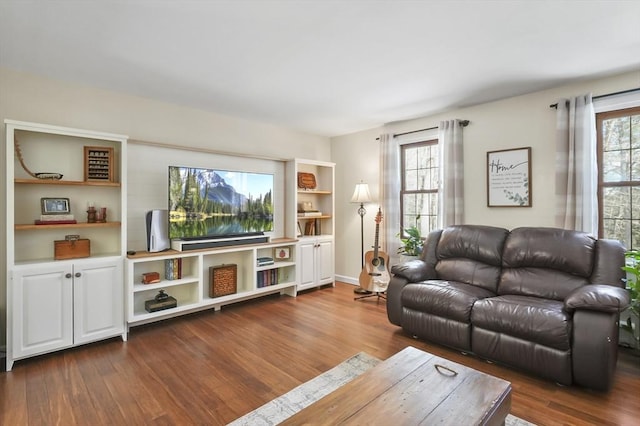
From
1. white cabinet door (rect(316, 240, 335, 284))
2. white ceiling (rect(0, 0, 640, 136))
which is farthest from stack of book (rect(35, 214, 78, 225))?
white cabinet door (rect(316, 240, 335, 284))

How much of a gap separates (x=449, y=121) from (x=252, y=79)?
7.87 ft

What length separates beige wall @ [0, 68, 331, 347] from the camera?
9.10ft

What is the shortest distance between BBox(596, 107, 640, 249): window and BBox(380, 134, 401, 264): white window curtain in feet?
7.14

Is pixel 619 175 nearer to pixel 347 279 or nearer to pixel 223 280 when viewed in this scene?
pixel 347 279

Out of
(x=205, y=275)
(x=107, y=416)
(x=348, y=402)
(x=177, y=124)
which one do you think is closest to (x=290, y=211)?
(x=205, y=275)

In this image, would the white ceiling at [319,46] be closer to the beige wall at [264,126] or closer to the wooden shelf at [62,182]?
the beige wall at [264,126]

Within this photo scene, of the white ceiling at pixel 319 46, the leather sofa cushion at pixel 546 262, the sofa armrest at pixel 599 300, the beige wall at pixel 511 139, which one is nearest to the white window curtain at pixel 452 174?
the beige wall at pixel 511 139

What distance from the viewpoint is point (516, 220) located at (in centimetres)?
352

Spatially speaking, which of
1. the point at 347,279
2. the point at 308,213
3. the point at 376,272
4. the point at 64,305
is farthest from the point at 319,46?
the point at 347,279

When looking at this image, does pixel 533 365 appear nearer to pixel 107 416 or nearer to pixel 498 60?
pixel 498 60

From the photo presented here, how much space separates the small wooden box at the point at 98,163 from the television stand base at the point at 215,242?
922 millimetres

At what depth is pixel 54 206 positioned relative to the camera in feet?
9.30

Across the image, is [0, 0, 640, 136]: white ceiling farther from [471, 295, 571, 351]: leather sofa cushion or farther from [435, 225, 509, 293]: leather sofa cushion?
[471, 295, 571, 351]: leather sofa cushion

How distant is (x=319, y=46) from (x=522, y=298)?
257 cm
